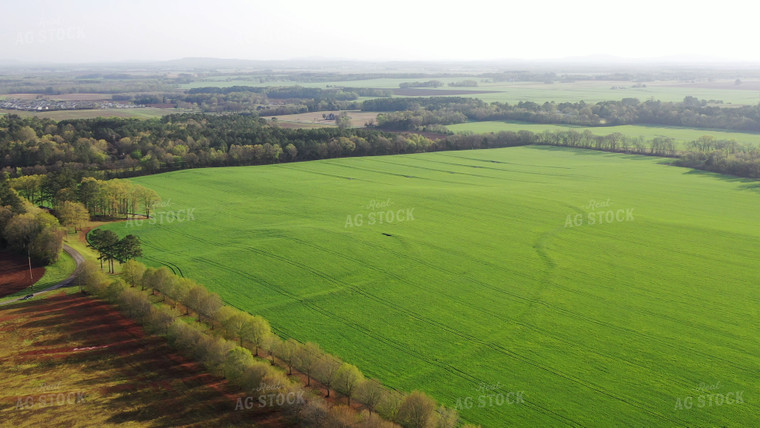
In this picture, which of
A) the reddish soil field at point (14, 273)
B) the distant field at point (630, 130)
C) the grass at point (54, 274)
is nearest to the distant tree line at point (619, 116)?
the distant field at point (630, 130)

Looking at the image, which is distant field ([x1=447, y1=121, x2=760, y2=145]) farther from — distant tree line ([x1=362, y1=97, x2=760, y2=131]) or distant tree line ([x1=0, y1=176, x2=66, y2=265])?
distant tree line ([x1=0, y1=176, x2=66, y2=265])

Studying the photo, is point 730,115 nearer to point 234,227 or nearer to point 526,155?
point 526,155

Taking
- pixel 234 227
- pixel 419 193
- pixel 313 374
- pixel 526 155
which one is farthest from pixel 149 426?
pixel 526 155

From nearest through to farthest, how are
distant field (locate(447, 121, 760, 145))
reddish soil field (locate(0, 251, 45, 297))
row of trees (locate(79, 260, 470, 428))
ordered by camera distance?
row of trees (locate(79, 260, 470, 428)) < reddish soil field (locate(0, 251, 45, 297)) < distant field (locate(447, 121, 760, 145))

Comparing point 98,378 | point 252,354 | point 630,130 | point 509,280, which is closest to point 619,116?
point 630,130

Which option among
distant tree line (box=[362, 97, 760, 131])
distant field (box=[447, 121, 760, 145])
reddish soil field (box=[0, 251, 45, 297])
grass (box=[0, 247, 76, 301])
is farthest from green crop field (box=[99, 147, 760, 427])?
distant tree line (box=[362, 97, 760, 131])

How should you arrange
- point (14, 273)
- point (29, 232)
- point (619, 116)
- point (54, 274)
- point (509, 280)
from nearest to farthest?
point (509, 280) < point (54, 274) < point (14, 273) < point (29, 232) < point (619, 116)

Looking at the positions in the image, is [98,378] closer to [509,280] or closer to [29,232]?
[29,232]
